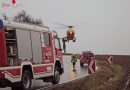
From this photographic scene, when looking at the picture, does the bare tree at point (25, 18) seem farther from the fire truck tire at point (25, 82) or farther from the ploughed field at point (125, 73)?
the fire truck tire at point (25, 82)

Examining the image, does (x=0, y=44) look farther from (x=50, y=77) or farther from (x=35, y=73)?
(x=50, y=77)

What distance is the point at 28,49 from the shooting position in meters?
24.9

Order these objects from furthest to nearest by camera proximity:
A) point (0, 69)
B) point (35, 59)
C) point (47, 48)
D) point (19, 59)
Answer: point (47, 48) < point (35, 59) < point (19, 59) < point (0, 69)

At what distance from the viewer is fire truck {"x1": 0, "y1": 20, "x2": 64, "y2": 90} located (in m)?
22.5

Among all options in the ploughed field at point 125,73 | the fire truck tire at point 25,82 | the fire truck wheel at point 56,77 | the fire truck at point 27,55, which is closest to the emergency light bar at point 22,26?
the fire truck at point 27,55

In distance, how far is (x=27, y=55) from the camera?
24766mm

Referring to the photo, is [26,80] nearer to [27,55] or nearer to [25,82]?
[25,82]

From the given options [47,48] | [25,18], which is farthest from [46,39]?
[25,18]

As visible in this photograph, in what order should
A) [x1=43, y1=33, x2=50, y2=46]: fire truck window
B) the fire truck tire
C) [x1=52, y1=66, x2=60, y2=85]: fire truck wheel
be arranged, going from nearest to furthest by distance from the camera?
the fire truck tire → [x1=43, y1=33, x2=50, y2=46]: fire truck window → [x1=52, y1=66, x2=60, y2=85]: fire truck wheel

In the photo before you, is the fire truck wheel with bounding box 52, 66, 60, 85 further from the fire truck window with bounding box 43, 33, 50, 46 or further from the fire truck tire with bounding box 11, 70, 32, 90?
the fire truck tire with bounding box 11, 70, 32, 90

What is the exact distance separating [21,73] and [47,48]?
4.09m

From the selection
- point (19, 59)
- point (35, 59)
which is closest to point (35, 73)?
point (35, 59)

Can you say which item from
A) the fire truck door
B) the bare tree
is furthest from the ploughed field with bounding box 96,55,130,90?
the bare tree

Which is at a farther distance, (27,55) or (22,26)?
(27,55)
